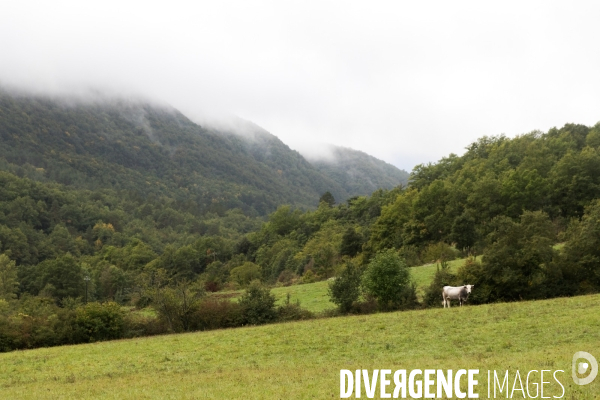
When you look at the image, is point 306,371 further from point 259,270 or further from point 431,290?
point 259,270

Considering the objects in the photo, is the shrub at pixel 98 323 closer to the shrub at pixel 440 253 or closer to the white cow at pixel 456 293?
the white cow at pixel 456 293

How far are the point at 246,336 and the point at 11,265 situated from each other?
93465 mm

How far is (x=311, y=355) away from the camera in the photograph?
2269 cm

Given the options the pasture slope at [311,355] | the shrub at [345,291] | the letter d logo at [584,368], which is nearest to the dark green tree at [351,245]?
the shrub at [345,291]

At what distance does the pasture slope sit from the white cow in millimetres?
2927

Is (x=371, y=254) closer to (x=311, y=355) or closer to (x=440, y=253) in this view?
(x=440, y=253)

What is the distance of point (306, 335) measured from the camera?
28250 millimetres

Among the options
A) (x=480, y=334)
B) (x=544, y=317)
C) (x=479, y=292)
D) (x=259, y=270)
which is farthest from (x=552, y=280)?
(x=259, y=270)

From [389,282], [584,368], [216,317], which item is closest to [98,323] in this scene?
[216,317]

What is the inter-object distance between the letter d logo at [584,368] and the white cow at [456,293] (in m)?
18.3

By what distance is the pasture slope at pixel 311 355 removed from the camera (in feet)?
52.7

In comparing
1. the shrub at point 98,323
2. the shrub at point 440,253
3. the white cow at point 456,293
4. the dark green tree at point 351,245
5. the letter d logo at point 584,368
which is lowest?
the shrub at point 98,323

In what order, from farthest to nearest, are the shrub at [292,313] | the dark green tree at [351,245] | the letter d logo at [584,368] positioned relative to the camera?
the dark green tree at [351,245] → the shrub at [292,313] → the letter d logo at [584,368]

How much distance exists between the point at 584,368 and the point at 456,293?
2059 centimetres
